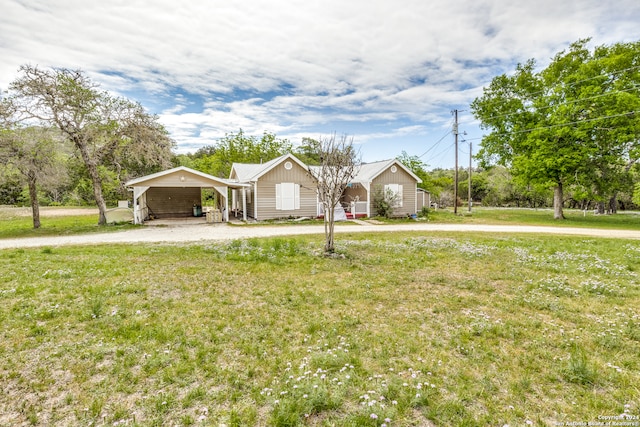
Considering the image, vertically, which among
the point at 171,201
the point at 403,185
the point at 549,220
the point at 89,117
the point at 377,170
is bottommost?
the point at 549,220

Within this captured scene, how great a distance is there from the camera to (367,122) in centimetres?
3084

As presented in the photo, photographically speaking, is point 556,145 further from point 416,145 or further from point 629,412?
point 629,412

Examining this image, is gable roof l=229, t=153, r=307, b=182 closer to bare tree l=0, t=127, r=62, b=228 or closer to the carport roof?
the carport roof

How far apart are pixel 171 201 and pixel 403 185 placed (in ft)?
60.5

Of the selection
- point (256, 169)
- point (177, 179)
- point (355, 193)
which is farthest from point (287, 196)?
point (177, 179)

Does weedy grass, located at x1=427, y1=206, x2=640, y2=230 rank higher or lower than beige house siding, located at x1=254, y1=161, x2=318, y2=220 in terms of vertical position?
lower

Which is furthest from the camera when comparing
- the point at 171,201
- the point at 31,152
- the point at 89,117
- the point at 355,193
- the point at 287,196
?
the point at 171,201

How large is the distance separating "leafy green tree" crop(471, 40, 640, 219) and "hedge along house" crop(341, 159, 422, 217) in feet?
26.8

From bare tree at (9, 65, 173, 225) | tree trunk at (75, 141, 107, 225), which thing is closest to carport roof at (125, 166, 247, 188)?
bare tree at (9, 65, 173, 225)

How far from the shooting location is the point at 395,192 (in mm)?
22859

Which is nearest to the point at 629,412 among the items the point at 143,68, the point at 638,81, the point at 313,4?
the point at 313,4

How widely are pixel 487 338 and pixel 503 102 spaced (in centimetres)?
2614

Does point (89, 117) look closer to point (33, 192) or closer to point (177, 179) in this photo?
point (33, 192)

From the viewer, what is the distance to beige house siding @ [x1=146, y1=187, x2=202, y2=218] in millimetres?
23844
